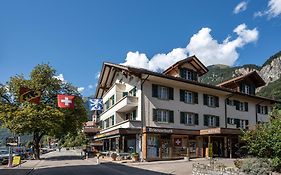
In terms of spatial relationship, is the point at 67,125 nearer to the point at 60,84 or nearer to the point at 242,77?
the point at 60,84

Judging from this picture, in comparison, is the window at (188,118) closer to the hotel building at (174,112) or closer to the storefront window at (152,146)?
the hotel building at (174,112)

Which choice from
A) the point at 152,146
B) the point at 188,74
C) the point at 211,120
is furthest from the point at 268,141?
the point at 188,74

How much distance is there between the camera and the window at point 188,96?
1494 inches

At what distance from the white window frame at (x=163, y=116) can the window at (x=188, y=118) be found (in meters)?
2.13

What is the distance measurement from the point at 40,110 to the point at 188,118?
18.7 meters

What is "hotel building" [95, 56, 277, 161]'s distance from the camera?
112 feet

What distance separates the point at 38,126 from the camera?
1635 inches

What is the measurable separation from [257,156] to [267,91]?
138 m

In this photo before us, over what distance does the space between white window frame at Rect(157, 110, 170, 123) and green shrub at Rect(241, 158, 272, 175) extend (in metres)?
19.4

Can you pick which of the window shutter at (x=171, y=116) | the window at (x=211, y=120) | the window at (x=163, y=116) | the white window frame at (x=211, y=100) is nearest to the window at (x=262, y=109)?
the window at (x=211, y=120)

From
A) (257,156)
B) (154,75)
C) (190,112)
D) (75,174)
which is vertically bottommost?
(75,174)

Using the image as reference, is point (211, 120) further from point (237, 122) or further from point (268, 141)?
point (268, 141)

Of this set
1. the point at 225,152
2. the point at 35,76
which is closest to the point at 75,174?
the point at 225,152

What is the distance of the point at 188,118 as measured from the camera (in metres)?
38.2
